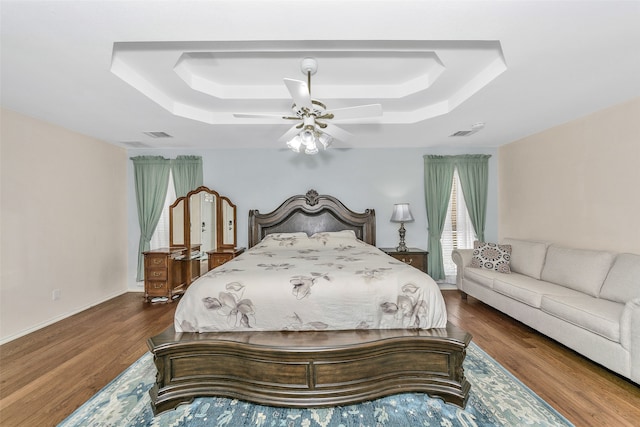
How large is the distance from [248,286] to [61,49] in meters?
2.04

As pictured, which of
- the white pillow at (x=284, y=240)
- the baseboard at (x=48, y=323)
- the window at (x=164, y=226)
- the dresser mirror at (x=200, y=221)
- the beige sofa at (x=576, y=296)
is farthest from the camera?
the window at (x=164, y=226)

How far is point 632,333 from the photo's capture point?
2.04 m

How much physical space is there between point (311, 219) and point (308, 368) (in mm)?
2975

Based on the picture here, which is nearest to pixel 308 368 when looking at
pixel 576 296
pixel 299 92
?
pixel 299 92

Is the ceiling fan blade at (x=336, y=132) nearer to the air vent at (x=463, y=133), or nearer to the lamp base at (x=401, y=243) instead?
the air vent at (x=463, y=133)

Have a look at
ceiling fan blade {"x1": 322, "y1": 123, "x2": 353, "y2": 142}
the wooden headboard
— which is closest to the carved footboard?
ceiling fan blade {"x1": 322, "y1": 123, "x2": 353, "y2": 142}

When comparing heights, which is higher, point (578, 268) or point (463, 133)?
point (463, 133)

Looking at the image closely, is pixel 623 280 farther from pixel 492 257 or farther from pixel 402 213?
pixel 402 213

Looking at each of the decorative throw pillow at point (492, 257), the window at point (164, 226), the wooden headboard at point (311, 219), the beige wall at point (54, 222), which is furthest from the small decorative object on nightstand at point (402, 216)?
the beige wall at point (54, 222)

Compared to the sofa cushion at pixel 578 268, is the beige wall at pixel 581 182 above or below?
above

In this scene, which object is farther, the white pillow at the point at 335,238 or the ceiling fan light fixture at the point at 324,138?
the white pillow at the point at 335,238

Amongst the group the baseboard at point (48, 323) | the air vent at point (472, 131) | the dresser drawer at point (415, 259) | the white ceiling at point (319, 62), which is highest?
the white ceiling at point (319, 62)

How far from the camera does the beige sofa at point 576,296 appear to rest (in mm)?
2120

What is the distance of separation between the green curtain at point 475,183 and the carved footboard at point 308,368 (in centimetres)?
332
